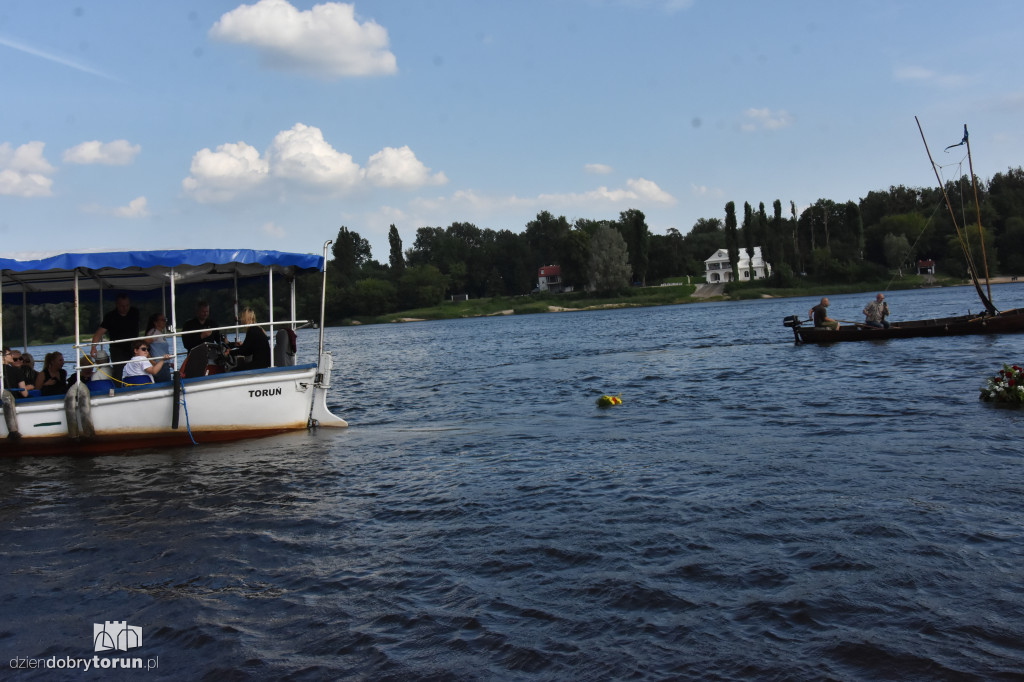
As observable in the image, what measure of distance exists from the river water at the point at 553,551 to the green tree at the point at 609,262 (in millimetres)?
111333

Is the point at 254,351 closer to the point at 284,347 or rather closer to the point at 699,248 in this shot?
the point at 284,347

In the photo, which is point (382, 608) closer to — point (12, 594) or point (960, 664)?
point (12, 594)

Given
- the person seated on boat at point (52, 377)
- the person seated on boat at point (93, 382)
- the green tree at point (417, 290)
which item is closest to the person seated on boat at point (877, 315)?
the person seated on boat at point (93, 382)

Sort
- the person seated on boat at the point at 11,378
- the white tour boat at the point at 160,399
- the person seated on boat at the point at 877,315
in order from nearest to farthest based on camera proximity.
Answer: the white tour boat at the point at 160,399
the person seated on boat at the point at 11,378
the person seated on boat at the point at 877,315

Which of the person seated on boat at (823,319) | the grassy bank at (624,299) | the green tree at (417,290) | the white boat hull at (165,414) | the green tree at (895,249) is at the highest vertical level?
the green tree at (895,249)

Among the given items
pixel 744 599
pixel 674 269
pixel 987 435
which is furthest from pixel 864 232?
pixel 744 599

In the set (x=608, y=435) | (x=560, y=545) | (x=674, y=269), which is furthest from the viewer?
(x=674, y=269)

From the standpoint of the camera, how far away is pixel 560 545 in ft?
28.1

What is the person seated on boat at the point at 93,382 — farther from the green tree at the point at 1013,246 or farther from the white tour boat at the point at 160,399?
the green tree at the point at 1013,246

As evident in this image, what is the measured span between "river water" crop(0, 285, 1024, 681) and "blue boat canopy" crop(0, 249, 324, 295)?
12.8ft

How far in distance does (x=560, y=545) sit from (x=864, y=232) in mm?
142639

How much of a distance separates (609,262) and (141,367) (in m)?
116

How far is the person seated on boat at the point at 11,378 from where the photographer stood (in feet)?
53.1

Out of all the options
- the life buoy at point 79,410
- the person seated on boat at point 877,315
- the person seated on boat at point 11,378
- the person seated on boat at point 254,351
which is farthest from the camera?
the person seated on boat at point 877,315
